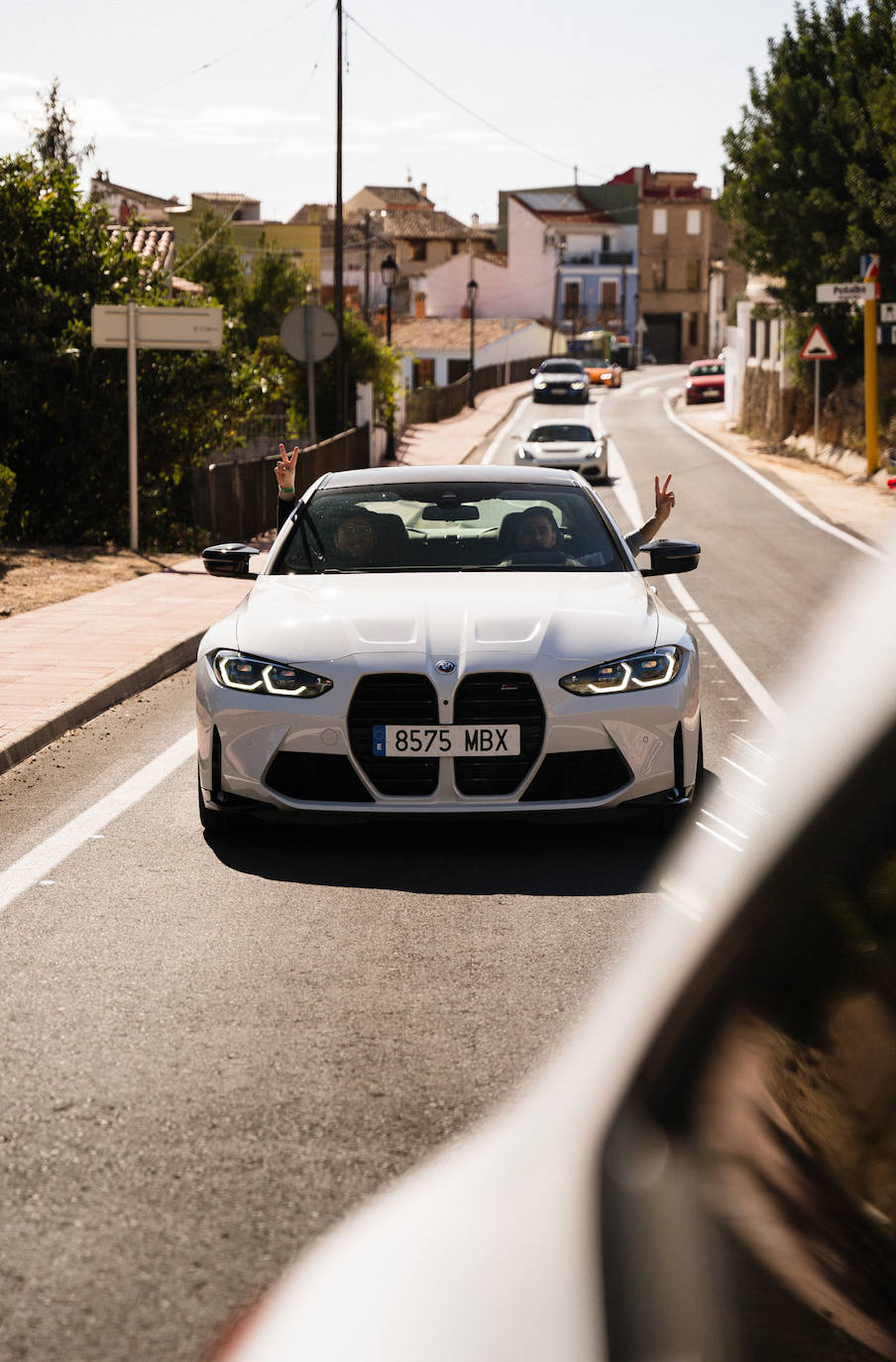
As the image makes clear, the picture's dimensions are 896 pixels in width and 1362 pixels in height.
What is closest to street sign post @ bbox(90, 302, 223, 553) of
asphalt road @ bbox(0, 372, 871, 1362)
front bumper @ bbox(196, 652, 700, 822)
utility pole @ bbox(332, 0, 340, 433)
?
asphalt road @ bbox(0, 372, 871, 1362)

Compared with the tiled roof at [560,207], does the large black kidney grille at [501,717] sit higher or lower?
lower

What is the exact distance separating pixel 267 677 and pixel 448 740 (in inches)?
29.8

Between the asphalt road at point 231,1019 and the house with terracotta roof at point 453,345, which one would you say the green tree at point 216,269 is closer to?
the house with terracotta roof at point 453,345

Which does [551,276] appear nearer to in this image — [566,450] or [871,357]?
[566,450]

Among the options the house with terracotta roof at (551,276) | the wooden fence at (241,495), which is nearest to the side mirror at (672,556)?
the wooden fence at (241,495)

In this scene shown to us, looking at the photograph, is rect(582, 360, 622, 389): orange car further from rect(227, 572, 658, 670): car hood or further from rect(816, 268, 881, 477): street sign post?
rect(227, 572, 658, 670): car hood

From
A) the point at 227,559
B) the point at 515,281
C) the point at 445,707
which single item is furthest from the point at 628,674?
the point at 515,281

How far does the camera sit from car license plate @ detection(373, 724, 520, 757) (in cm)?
616

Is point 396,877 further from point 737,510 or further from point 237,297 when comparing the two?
point 237,297

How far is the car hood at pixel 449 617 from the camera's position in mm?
6320

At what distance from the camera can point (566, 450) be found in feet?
111

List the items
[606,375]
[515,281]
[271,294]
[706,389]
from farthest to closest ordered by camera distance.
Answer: [515,281]
[606,375]
[706,389]
[271,294]

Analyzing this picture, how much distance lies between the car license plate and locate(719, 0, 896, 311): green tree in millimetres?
28579

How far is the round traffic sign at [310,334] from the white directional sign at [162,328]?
6387mm
